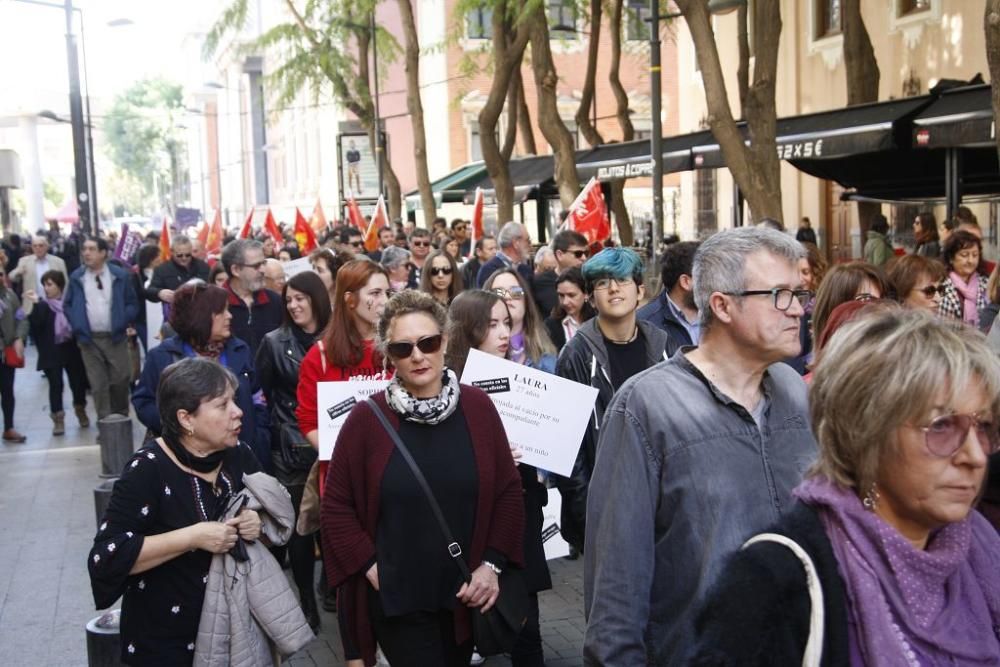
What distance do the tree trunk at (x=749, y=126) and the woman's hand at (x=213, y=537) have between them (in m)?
10.1

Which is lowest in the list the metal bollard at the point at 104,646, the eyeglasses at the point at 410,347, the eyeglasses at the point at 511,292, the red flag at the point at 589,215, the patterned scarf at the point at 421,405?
the metal bollard at the point at 104,646

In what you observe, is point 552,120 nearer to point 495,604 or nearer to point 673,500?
point 495,604

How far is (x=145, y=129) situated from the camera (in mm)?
111000

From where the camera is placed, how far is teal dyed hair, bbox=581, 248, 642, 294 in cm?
579

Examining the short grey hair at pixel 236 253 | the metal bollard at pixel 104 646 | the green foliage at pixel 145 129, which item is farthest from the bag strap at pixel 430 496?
the green foliage at pixel 145 129

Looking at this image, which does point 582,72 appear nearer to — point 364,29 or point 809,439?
point 364,29

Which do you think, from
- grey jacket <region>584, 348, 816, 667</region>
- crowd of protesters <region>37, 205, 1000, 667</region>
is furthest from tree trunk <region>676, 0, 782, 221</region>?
grey jacket <region>584, 348, 816, 667</region>

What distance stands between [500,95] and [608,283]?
16.0m

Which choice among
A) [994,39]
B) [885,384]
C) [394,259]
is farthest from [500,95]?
[885,384]

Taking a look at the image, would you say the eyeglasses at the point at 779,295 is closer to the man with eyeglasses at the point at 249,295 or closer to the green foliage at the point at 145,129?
the man with eyeglasses at the point at 249,295

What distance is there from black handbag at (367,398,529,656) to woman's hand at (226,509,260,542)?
576 mm

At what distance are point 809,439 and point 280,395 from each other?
4142mm

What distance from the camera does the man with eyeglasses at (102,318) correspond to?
12.6 m

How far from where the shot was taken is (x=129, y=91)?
4579 inches
